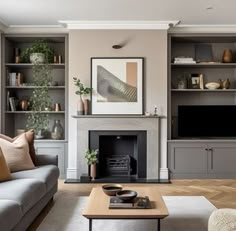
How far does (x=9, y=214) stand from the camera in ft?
9.02

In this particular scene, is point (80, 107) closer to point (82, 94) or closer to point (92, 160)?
point (82, 94)

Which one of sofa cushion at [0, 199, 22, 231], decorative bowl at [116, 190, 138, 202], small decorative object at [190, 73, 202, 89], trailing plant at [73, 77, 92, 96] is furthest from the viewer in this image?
small decorative object at [190, 73, 202, 89]

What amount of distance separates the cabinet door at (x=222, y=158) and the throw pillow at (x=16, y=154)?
3146 millimetres

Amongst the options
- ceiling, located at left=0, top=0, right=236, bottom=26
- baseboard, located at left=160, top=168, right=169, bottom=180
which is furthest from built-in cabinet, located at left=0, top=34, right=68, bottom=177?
baseboard, located at left=160, top=168, right=169, bottom=180

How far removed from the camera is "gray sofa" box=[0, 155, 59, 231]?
9.19 feet

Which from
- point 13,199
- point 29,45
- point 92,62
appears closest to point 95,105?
point 92,62

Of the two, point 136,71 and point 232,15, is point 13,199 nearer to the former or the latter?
point 136,71

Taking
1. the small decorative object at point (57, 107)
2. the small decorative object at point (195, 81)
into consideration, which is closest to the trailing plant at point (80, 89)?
the small decorative object at point (57, 107)

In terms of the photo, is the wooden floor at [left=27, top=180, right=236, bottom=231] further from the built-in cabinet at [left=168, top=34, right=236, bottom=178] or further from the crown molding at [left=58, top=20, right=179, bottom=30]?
the crown molding at [left=58, top=20, right=179, bottom=30]

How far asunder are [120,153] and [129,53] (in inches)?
68.0

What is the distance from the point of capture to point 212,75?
6.79 m

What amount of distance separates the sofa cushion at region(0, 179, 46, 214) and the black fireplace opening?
2.40 metres

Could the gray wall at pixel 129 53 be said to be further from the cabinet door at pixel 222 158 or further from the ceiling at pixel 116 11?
the cabinet door at pixel 222 158

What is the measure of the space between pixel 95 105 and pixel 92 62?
2.36ft
